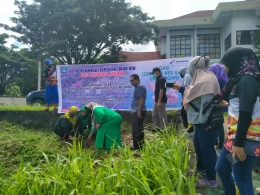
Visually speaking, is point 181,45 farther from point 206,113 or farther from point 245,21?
point 206,113

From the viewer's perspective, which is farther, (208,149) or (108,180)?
(208,149)

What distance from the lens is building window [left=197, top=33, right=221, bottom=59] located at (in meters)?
22.3

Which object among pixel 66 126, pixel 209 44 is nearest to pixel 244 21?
pixel 209 44

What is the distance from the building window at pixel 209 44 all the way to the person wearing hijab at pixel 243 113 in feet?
68.7

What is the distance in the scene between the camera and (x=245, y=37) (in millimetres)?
19281

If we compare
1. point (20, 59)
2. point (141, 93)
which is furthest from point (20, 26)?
point (141, 93)

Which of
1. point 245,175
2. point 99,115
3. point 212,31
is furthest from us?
point 212,31

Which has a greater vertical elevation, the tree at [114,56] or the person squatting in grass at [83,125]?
the tree at [114,56]

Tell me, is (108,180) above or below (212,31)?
below

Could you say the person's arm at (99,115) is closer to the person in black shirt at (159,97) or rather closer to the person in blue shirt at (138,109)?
the person in blue shirt at (138,109)

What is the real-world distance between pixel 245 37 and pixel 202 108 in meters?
18.3

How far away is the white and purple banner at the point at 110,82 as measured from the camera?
6916mm

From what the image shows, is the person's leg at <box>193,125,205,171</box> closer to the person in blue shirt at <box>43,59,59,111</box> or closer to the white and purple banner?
the white and purple banner

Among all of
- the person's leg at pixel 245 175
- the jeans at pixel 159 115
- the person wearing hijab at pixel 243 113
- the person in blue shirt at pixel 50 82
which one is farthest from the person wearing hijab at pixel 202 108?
the person in blue shirt at pixel 50 82
